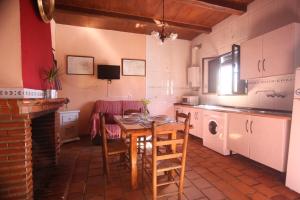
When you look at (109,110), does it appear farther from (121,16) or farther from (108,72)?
(121,16)

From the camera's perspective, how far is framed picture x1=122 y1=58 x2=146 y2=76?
465 cm

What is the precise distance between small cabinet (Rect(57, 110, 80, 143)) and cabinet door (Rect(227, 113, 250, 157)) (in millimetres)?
3353

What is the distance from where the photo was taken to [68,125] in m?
3.82

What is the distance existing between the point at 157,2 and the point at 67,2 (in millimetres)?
1797

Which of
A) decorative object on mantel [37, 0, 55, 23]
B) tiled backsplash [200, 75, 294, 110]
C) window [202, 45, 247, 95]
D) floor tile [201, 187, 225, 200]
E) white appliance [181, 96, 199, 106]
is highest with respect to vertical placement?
decorative object on mantel [37, 0, 55, 23]

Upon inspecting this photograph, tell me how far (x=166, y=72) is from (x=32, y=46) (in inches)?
146

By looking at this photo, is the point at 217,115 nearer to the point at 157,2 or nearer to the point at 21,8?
the point at 157,2

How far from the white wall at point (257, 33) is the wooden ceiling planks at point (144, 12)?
0.23 m

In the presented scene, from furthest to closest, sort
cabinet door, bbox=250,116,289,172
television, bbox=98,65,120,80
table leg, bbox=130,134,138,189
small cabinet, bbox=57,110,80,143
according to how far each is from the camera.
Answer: television, bbox=98,65,120,80 → small cabinet, bbox=57,110,80,143 → cabinet door, bbox=250,116,289,172 → table leg, bbox=130,134,138,189

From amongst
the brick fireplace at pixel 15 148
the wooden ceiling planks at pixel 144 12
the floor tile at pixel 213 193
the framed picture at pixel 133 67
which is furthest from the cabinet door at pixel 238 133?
the brick fireplace at pixel 15 148

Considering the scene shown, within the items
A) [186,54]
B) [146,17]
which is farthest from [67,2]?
[186,54]

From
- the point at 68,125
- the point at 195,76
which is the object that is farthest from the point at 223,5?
the point at 68,125

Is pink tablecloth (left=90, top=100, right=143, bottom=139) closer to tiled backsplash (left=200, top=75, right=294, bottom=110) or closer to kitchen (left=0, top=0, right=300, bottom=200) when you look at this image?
kitchen (left=0, top=0, right=300, bottom=200)

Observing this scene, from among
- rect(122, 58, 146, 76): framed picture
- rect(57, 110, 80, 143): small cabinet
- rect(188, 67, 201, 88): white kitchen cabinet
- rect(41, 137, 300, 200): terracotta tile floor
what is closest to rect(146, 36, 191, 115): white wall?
rect(122, 58, 146, 76): framed picture
